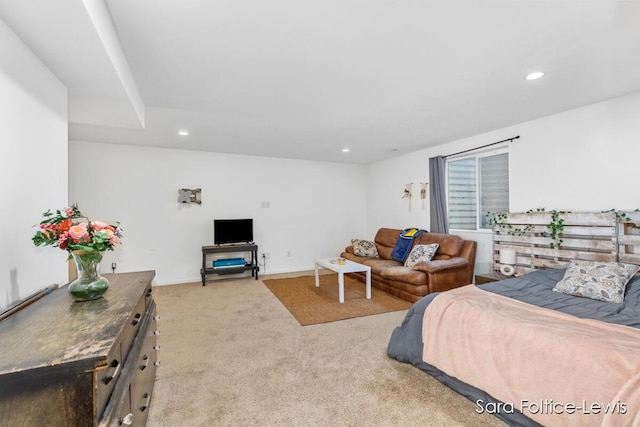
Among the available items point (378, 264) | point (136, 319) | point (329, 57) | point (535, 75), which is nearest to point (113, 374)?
point (136, 319)

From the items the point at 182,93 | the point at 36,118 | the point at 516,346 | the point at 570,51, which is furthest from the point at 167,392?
the point at 570,51

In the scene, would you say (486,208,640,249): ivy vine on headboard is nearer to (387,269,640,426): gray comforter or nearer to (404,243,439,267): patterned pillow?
(387,269,640,426): gray comforter

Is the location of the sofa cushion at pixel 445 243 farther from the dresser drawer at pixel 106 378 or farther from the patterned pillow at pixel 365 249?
the dresser drawer at pixel 106 378

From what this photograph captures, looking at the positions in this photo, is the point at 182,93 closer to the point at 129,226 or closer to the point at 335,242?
the point at 129,226

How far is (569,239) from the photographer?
3283mm

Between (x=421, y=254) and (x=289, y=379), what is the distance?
9.82 ft

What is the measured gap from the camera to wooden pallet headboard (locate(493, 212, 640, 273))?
2871 mm

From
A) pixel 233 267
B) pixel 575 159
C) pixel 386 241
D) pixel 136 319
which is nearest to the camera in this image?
pixel 136 319

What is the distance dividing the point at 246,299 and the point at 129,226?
2.44 m

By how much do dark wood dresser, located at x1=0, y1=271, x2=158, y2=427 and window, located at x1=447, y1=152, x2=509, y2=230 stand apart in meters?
4.52

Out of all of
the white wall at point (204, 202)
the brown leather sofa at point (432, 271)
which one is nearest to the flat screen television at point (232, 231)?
the white wall at point (204, 202)

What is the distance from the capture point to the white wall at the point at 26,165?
1313 mm

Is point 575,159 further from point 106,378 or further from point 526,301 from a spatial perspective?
point 106,378

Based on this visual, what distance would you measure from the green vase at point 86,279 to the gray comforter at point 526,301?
2090 mm
